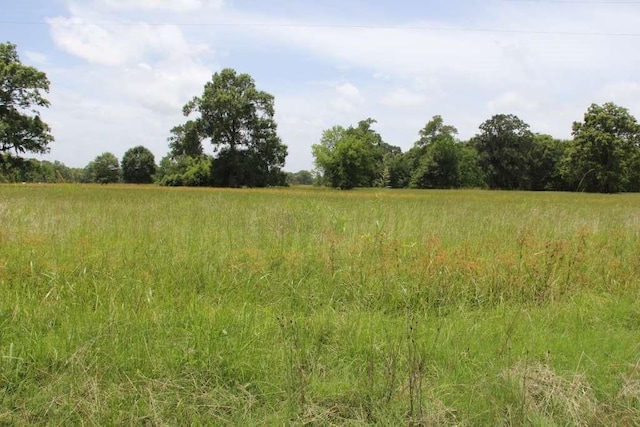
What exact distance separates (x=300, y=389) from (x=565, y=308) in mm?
3622

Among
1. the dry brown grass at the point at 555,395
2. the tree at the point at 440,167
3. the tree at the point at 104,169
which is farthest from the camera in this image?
the tree at the point at 104,169

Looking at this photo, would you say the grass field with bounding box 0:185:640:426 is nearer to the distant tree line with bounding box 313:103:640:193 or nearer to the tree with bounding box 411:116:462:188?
the distant tree line with bounding box 313:103:640:193

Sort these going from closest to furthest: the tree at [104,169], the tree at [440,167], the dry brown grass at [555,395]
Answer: the dry brown grass at [555,395] < the tree at [440,167] < the tree at [104,169]

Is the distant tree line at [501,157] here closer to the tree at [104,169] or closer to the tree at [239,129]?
the tree at [239,129]

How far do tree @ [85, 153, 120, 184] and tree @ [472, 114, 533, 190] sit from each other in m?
89.8

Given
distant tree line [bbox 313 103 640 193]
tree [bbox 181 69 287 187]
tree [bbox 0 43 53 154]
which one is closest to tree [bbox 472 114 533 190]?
distant tree line [bbox 313 103 640 193]

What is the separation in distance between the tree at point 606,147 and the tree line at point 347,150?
6.3 inches

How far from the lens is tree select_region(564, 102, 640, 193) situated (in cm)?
6444

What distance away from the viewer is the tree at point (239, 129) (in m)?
63.5

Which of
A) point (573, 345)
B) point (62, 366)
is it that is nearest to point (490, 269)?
point (573, 345)

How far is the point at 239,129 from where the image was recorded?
218ft

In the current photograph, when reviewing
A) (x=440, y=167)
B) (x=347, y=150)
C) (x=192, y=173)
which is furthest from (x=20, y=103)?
(x=440, y=167)

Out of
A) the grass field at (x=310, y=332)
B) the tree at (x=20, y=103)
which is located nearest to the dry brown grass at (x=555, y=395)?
the grass field at (x=310, y=332)

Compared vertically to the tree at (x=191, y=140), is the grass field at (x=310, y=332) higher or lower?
lower
